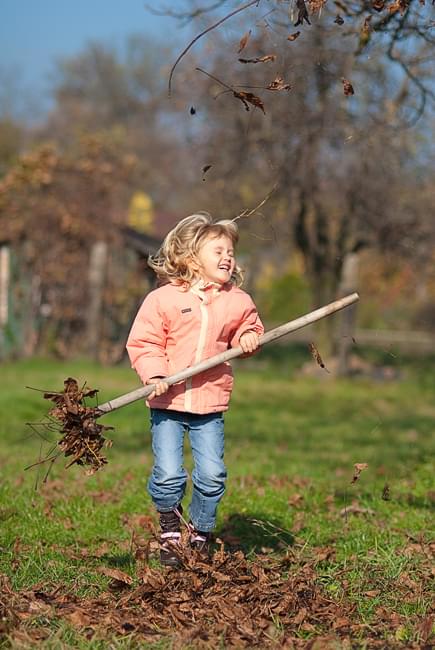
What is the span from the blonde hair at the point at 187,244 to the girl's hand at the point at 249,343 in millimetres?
445

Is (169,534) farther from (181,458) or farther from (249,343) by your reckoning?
(249,343)

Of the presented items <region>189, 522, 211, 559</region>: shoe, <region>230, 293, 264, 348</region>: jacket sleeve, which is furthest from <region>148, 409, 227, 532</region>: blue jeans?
<region>230, 293, 264, 348</region>: jacket sleeve

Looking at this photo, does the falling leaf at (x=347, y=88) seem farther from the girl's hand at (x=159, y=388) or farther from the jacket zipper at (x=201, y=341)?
the girl's hand at (x=159, y=388)

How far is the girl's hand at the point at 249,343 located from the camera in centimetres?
448

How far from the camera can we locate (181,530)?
4.88 metres

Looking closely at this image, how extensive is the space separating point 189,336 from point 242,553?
3.48 ft

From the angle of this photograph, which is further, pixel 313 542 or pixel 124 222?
pixel 124 222

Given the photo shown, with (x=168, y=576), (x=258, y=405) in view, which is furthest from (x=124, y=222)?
(x=168, y=576)

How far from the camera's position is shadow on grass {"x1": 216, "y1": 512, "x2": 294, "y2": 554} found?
521 centimetres

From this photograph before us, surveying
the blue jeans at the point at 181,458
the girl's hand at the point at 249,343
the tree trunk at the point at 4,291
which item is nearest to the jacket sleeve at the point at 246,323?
the girl's hand at the point at 249,343

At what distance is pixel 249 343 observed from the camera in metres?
4.50

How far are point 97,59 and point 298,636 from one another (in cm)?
6038

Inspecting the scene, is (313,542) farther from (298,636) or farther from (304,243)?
(304,243)

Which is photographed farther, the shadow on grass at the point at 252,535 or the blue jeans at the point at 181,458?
the shadow on grass at the point at 252,535
